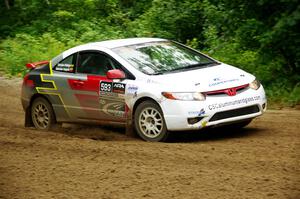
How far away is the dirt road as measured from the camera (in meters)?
7.17

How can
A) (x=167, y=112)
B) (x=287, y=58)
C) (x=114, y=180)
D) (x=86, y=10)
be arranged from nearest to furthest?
(x=114, y=180) → (x=167, y=112) → (x=287, y=58) → (x=86, y=10)

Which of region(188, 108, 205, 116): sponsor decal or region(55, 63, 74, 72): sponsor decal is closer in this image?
region(188, 108, 205, 116): sponsor decal

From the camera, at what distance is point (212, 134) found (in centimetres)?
1087

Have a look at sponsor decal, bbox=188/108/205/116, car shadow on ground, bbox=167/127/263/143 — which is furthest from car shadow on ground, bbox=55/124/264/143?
sponsor decal, bbox=188/108/205/116

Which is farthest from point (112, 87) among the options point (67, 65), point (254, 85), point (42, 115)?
point (254, 85)

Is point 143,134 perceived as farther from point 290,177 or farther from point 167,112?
point 290,177

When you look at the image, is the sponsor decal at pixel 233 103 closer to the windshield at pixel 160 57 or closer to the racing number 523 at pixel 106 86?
the windshield at pixel 160 57

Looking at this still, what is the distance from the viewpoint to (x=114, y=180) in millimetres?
7652

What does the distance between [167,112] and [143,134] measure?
60 cm

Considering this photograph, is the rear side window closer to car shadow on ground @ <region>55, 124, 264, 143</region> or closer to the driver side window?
the driver side window

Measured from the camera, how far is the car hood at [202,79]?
9898 mm

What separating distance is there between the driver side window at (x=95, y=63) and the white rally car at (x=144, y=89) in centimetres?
2

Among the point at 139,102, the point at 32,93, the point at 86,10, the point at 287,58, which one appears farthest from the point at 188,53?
the point at 86,10

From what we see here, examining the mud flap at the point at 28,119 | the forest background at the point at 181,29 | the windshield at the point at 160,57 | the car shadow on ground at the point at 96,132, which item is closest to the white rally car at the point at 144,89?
the windshield at the point at 160,57
